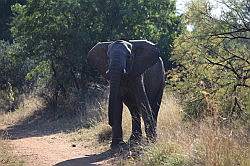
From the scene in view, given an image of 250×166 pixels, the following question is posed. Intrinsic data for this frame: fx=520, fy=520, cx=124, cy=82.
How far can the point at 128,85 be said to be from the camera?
37.4ft

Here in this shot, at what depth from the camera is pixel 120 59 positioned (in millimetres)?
10625

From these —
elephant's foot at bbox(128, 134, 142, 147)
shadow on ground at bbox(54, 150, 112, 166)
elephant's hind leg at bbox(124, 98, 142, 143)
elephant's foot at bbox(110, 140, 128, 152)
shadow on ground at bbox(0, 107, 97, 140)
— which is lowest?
shadow on ground at bbox(0, 107, 97, 140)

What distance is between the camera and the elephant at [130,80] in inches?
417

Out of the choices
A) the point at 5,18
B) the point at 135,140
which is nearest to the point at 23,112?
the point at 135,140

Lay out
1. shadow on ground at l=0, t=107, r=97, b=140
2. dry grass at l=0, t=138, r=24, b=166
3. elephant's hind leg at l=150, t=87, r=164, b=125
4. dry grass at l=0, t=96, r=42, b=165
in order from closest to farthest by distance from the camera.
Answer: dry grass at l=0, t=138, r=24, b=166 < elephant's hind leg at l=150, t=87, r=164, b=125 < shadow on ground at l=0, t=107, r=97, b=140 < dry grass at l=0, t=96, r=42, b=165

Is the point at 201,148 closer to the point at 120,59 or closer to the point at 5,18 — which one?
the point at 120,59

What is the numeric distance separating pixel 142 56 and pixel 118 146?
2047 millimetres

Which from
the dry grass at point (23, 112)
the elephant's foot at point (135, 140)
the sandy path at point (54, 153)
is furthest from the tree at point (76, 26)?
the elephant's foot at point (135, 140)

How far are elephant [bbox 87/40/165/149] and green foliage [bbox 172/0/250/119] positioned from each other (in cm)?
83

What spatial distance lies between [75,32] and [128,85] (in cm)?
834

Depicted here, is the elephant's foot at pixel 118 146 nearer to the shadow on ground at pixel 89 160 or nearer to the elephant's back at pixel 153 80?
the shadow on ground at pixel 89 160

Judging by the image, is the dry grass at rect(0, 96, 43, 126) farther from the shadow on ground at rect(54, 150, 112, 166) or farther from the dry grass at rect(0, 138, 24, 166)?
the shadow on ground at rect(54, 150, 112, 166)

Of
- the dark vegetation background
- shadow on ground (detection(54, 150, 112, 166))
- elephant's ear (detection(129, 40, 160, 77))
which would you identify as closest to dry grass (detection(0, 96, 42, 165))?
the dark vegetation background

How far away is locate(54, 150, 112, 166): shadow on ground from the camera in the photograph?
33.4 feet
